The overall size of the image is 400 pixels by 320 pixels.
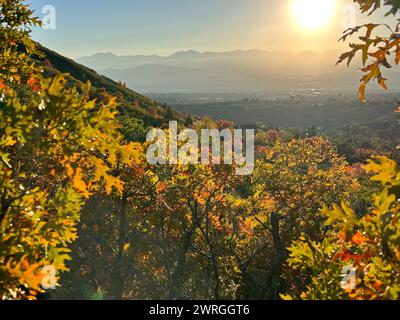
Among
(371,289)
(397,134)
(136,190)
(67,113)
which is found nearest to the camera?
(371,289)

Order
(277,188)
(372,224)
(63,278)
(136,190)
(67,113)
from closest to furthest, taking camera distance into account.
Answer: (372,224)
(67,113)
(136,190)
(63,278)
(277,188)

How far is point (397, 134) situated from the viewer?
133 metres

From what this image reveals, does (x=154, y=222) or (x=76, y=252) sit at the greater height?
(x=154, y=222)

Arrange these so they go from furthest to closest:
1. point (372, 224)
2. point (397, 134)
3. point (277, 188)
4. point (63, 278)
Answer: point (397, 134) → point (277, 188) → point (63, 278) → point (372, 224)

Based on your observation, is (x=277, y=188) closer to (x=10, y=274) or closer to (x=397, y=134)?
(x=10, y=274)

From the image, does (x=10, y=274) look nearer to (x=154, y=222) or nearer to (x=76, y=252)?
(x=154, y=222)

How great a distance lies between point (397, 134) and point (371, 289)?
145 metres

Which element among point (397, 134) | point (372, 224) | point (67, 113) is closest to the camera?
point (372, 224)

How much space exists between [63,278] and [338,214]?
41.1ft

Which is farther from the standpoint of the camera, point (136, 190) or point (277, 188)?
point (277, 188)
